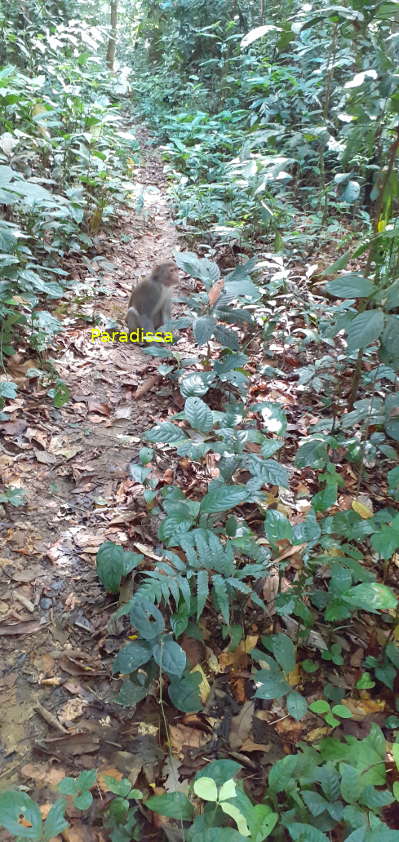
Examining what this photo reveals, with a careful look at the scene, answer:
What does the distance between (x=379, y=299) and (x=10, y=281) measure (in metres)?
2.74

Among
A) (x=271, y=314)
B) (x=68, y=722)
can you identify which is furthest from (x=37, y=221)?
(x=68, y=722)

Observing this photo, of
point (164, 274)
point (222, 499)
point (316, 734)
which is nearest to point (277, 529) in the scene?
point (222, 499)

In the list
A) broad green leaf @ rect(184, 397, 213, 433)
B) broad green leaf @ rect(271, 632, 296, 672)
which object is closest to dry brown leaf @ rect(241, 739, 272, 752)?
broad green leaf @ rect(271, 632, 296, 672)

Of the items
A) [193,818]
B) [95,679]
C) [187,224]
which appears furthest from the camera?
[187,224]

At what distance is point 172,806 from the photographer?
175cm

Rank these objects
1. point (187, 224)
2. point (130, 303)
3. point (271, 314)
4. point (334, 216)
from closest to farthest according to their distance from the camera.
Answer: point (271, 314), point (130, 303), point (334, 216), point (187, 224)

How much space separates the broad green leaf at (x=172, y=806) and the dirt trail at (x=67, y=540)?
1.14 ft

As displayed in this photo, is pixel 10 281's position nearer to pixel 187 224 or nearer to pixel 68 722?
pixel 68 722

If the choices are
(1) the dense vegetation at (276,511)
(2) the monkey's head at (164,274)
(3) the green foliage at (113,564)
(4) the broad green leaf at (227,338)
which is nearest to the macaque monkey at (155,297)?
(2) the monkey's head at (164,274)

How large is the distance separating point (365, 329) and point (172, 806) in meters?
2.07

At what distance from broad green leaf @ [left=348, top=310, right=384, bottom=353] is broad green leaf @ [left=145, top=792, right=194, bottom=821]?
76.9 inches

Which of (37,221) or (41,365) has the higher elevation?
(37,221)

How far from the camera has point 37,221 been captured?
5398 mm

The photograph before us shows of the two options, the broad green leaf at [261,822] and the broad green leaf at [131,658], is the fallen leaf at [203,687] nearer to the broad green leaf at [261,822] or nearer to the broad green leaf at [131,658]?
the broad green leaf at [131,658]
